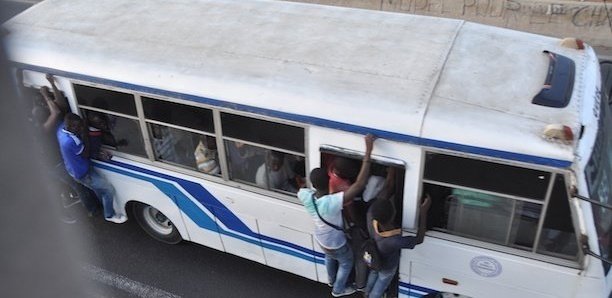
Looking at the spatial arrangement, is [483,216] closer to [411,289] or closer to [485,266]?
[485,266]

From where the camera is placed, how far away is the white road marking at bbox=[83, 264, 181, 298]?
5.88 metres

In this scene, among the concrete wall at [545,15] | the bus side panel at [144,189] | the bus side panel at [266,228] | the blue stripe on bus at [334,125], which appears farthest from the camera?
the concrete wall at [545,15]

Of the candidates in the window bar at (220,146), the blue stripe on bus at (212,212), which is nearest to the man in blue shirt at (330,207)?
the blue stripe on bus at (212,212)

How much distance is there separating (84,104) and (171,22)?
1.13m

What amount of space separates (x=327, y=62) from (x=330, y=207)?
3.93 ft

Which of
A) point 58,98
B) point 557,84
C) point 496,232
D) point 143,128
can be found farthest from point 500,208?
point 58,98

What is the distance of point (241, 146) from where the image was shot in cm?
493

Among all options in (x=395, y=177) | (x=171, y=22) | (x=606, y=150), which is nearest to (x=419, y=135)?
(x=395, y=177)

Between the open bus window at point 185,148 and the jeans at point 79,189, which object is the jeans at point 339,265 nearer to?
the open bus window at point 185,148

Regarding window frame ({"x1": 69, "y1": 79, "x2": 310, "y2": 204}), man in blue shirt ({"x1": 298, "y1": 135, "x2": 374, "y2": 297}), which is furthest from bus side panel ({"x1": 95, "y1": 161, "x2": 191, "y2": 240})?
man in blue shirt ({"x1": 298, "y1": 135, "x2": 374, "y2": 297})

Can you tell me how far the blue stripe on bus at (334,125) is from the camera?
3799mm

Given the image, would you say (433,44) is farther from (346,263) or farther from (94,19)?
(94,19)

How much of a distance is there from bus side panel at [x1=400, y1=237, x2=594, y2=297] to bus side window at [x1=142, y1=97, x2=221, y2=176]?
190cm

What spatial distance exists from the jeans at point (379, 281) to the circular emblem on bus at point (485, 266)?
619 millimetres
